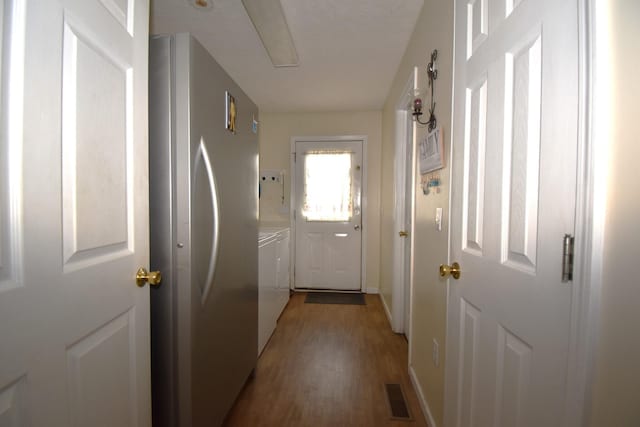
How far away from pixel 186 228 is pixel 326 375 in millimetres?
1453

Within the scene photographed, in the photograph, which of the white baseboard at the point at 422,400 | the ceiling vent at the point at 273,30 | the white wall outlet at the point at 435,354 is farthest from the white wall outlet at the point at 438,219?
the ceiling vent at the point at 273,30

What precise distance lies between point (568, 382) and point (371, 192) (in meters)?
3.17

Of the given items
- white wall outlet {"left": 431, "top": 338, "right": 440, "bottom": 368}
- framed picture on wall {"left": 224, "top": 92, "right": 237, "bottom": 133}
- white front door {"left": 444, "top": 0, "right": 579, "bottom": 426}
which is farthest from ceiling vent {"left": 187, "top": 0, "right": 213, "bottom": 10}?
white wall outlet {"left": 431, "top": 338, "right": 440, "bottom": 368}

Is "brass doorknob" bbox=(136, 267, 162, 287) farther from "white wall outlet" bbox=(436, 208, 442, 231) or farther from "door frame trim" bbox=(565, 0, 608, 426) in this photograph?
"white wall outlet" bbox=(436, 208, 442, 231)

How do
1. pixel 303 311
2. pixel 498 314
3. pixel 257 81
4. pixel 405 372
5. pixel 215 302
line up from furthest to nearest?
pixel 303 311, pixel 257 81, pixel 405 372, pixel 215 302, pixel 498 314

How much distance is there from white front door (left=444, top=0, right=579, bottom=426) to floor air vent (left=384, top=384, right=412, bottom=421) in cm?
62

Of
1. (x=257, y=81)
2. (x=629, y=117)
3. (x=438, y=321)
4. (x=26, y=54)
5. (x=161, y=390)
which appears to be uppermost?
(x=257, y=81)

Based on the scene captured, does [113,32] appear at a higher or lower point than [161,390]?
higher

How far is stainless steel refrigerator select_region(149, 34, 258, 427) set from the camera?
3.50 ft

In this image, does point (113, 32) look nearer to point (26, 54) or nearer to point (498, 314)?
point (26, 54)

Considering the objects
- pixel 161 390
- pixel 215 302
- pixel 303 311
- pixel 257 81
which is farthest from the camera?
pixel 303 311

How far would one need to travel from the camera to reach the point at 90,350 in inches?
26.5

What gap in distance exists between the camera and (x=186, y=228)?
42.4 inches

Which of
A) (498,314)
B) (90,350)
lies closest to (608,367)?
(498,314)
